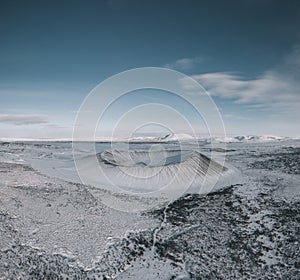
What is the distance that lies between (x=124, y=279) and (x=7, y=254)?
5568mm

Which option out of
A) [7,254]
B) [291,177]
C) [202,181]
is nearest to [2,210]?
[7,254]

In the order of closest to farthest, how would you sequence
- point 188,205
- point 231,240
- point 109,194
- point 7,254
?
point 7,254 < point 231,240 < point 188,205 < point 109,194

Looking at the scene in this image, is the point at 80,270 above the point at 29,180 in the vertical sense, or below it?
below

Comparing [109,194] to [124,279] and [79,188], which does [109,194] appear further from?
[124,279]

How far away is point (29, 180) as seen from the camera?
24891mm

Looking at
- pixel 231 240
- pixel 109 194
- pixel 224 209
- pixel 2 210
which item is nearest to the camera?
pixel 231 240

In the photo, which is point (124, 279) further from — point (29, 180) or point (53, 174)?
point (53, 174)

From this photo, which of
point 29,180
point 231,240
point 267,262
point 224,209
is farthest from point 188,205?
point 29,180

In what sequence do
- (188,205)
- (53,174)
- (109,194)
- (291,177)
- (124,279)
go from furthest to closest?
(53,174)
(291,177)
(109,194)
(188,205)
(124,279)

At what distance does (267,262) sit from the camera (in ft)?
40.9

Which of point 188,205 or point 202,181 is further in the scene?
point 202,181

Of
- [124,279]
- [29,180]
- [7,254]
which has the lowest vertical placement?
[124,279]

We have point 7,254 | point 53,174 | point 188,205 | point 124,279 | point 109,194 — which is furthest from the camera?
point 53,174

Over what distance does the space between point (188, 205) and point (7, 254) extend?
1206 centimetres
